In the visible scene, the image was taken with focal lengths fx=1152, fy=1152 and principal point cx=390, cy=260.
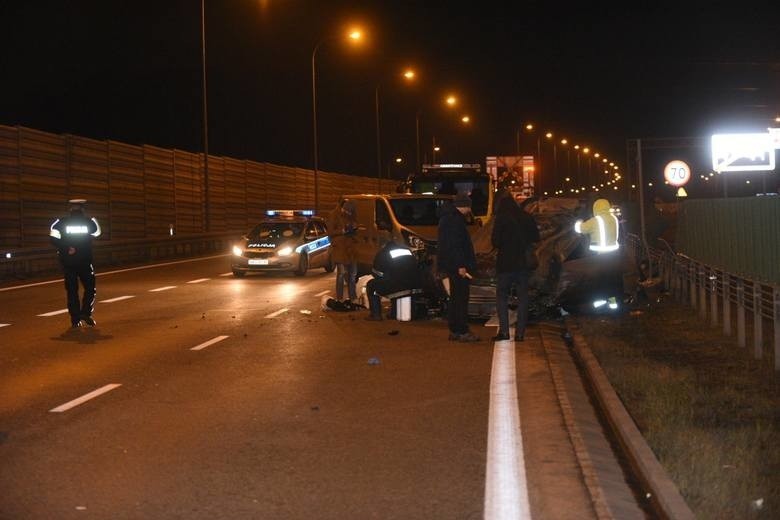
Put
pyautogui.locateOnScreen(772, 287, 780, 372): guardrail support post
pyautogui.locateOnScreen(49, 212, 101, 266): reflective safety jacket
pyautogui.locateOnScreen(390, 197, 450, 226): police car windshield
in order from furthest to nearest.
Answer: pyautogui.locateOnScreen(390, 197, 450, 226): police car windshield → pyautogui.locateOnScreen(49, 212, 101, 266): reflective safety jacket → pyautogui.locateOnScreen(772, 287, 780, 372): guardrail support post

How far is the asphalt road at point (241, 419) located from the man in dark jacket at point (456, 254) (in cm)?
56

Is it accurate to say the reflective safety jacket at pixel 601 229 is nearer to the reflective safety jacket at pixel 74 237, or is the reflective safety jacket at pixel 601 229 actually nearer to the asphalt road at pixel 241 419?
the asphalt road at pixel 241 419

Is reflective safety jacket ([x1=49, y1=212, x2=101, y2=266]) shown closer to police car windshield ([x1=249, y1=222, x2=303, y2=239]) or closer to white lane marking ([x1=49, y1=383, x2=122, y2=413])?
white lane marking ([x1=49, y1=383, x2=122, y2=413])

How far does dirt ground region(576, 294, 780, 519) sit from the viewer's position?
21.2ft

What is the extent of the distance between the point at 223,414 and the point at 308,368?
9.03 ft

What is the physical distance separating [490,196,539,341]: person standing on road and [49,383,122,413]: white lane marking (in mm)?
4933

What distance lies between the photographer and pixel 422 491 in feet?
22.4

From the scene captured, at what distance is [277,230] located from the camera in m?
28.2

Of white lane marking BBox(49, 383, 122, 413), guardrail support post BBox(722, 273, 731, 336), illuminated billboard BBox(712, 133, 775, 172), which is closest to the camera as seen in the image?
white lane marking BBox(49, 383, 122, 413)

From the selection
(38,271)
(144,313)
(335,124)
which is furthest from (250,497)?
(335,124)

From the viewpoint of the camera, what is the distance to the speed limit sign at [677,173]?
84.9 feet

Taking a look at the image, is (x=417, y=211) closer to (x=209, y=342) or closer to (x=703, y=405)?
(x=209, y=342)

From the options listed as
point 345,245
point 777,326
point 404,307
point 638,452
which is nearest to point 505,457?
point 638,452

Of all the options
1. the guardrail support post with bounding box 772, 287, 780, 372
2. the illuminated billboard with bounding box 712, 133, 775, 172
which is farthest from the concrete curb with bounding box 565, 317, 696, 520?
the illuminated billboard with bounding box 712, 133, 775, 172
